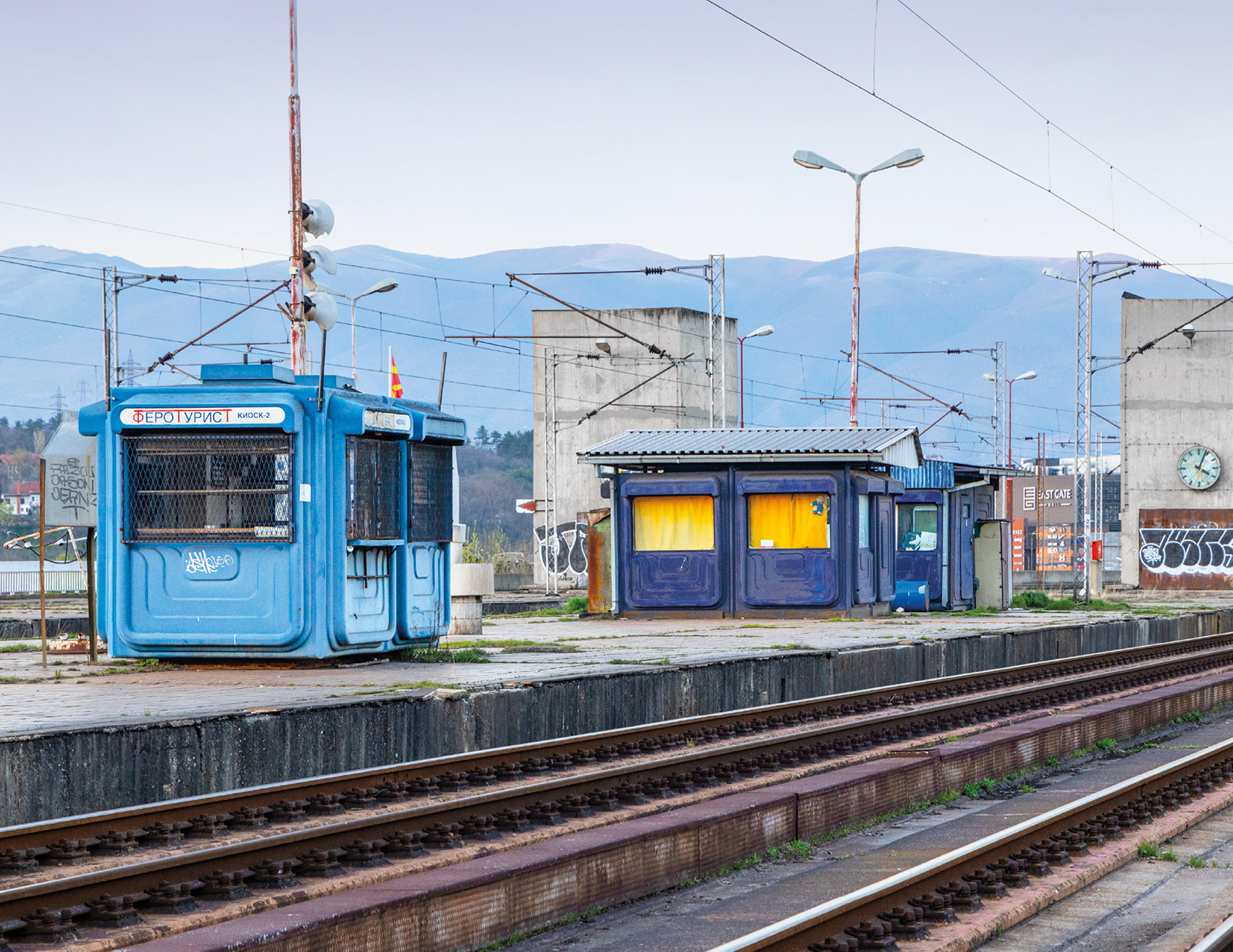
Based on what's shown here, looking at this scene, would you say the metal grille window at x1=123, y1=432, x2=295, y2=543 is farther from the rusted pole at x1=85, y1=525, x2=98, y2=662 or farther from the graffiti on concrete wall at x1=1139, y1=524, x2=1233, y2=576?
the graffiti on concrete wall at x1=1139, y1=524, x2=1233, y2=576

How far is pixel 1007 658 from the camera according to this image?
2497 cm

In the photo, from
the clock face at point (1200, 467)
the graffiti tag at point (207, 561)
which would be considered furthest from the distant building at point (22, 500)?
the graffiti tag at point (207, 561)

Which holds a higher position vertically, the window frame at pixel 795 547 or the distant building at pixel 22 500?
the distant building at pixel 22 500

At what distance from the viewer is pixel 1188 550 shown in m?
64.7

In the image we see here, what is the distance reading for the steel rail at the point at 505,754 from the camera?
8.73 meters

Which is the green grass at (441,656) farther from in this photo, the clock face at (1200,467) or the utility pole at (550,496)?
the clock face at (1200,467)

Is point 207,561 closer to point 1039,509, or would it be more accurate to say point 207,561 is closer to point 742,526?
point 742,526

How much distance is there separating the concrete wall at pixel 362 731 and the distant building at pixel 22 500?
279ft

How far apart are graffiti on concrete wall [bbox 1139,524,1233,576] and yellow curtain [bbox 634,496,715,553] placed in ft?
136

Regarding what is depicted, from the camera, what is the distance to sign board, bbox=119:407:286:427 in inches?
605

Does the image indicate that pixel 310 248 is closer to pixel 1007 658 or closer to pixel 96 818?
pixel 1007 658

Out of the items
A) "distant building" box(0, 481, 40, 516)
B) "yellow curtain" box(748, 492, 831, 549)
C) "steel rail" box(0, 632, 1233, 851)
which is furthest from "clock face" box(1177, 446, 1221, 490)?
"distant building" box(0, 481, 40, 516)

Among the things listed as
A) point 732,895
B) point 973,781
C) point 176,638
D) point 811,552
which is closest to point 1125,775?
point 973,781

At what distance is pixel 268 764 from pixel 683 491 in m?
17.2
